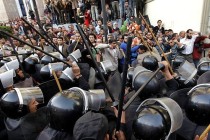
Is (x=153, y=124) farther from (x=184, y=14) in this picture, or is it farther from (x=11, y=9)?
(x=11, y=9)

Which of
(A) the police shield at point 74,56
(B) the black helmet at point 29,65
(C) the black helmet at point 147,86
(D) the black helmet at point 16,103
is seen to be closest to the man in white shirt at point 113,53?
(A) the police shield at point 74,56

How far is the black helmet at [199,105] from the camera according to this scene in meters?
→ 2.24

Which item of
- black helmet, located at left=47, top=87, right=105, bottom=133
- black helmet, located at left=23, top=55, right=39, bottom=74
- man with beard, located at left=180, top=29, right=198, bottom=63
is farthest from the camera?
man with beard, located at left=180, top=29, right=198, bottom=63

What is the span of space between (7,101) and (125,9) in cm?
1187

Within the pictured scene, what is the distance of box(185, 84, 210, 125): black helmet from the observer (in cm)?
224

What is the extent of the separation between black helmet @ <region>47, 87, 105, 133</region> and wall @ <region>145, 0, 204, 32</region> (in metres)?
7.17

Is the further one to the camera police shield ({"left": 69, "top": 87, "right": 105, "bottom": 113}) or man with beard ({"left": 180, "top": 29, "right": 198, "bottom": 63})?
man with beard ({"left": 180, "top": 29, "right": 198, "bottom": 63})

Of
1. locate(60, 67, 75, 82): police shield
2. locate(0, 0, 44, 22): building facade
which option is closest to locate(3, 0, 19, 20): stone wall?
locate(0, 0, 44, 22): building facade

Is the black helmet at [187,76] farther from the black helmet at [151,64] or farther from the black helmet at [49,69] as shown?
the black helmet at [49,69]

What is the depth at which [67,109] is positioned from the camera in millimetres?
2348

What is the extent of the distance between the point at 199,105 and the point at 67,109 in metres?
1.25

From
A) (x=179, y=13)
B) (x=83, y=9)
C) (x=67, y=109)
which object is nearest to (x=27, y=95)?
(x=67, y=109)

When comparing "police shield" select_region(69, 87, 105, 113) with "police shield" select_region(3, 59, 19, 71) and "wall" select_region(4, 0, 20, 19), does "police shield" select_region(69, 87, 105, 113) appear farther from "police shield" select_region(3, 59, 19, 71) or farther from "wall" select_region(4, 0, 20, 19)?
"wall" select_region(4, 0, 20, 19)

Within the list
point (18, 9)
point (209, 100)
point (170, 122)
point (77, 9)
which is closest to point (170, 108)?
point (170, 122)
